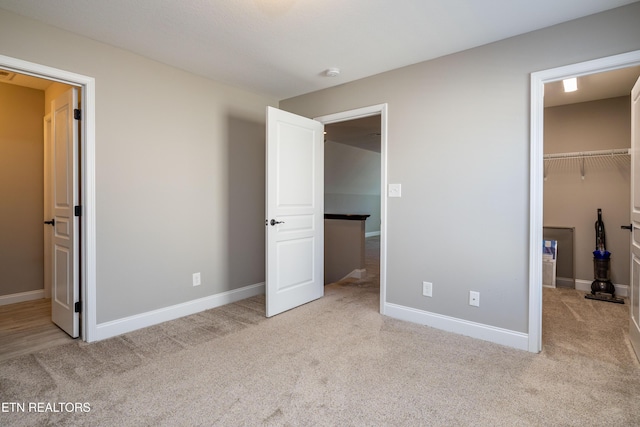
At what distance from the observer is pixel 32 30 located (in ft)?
7.40

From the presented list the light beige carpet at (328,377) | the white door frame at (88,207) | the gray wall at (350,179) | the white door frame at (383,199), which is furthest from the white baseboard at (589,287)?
the white door frame at (88,207)

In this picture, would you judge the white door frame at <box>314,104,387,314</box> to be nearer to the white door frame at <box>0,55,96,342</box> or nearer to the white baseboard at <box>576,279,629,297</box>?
the white door frame at <box>0,55,96,342</box>

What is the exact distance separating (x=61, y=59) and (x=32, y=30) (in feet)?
0.69

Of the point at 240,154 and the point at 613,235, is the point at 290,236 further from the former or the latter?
the point at 613,235

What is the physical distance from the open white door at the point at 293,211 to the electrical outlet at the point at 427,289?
4.00 feet

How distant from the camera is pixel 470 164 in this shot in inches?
106

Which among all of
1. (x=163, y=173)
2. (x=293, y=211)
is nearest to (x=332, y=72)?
(x=293, y=211)

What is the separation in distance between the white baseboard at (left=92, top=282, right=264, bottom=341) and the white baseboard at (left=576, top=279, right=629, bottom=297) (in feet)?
12.8

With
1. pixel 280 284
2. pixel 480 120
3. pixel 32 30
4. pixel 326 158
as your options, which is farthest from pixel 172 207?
pixel 326 158

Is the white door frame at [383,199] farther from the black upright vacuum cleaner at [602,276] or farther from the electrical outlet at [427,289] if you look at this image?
the black upright vacuum cleaner at [602,276]

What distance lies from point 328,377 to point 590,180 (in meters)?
4.08

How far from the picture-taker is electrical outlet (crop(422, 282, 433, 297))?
9.56 ft

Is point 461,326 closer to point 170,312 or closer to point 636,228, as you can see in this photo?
point 636,228

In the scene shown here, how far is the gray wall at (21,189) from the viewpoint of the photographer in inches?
140
